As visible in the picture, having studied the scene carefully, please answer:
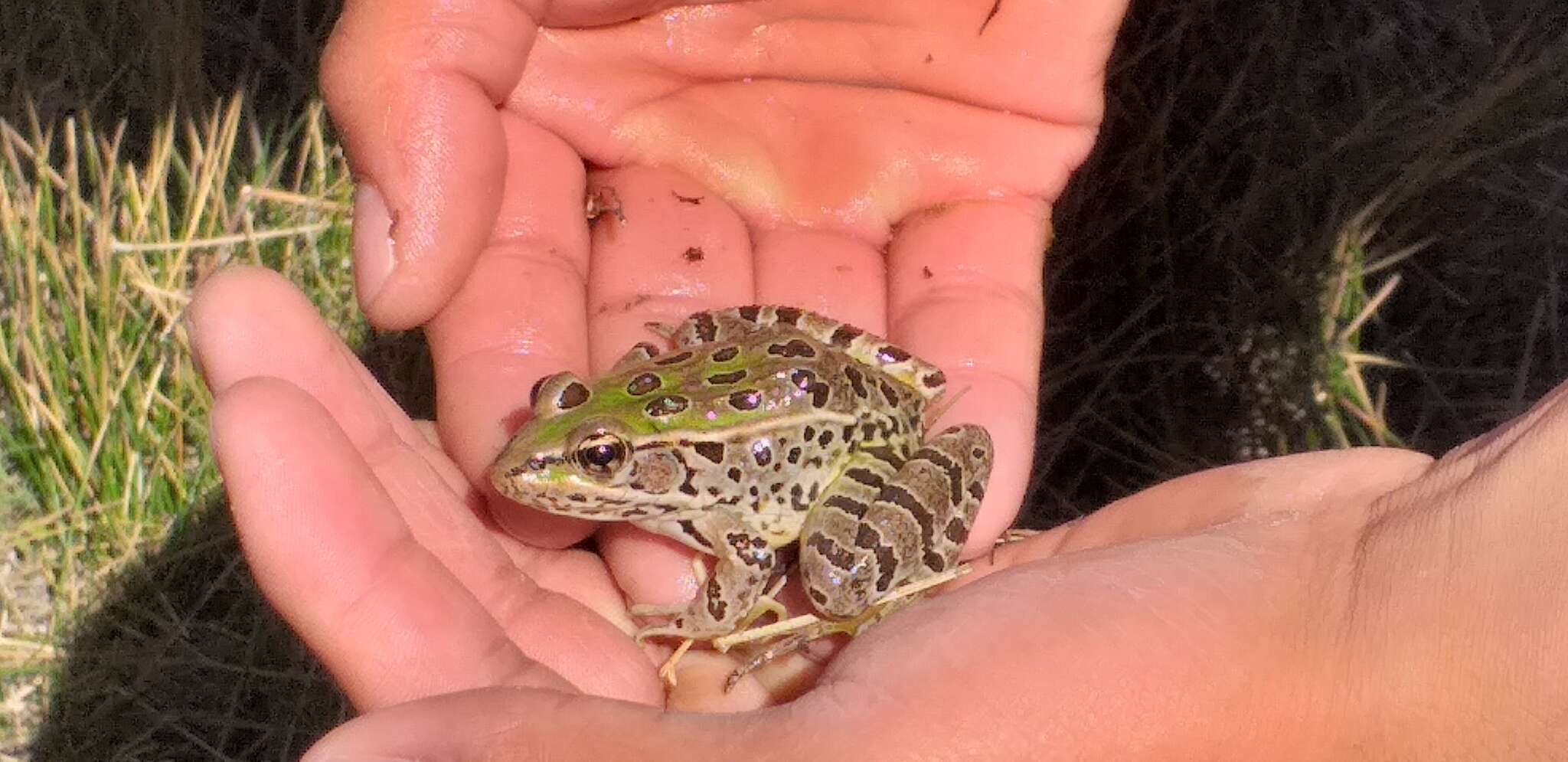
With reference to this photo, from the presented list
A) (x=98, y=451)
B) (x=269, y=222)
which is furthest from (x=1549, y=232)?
(x=98, y=451)

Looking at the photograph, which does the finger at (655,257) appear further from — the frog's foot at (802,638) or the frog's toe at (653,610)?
the frog's foot at (802,638)

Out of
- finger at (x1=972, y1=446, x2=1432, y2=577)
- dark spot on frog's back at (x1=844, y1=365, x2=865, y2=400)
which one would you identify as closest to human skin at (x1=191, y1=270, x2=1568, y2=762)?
finger at (x1=972, y1=446, x2=1432, y2=577)

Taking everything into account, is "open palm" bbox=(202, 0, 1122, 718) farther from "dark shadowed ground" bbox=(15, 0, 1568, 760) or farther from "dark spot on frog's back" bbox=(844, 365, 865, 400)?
"dark shadowed ground" bbox=(15, 0, 1568, 760)

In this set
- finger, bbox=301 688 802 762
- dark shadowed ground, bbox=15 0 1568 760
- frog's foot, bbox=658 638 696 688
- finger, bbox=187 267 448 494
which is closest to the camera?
finger, bbox=301 688 802 762

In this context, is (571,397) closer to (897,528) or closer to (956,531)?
(897,528)

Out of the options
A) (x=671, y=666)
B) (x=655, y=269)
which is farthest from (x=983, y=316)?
(x=671, y=666)

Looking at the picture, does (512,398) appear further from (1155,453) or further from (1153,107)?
(1153,107)

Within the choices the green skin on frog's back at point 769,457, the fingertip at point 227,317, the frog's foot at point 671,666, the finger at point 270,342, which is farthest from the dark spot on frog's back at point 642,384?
the fingertip at point 227,317

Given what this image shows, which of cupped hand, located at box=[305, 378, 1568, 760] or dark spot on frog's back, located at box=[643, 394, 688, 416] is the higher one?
cupped hand, located at box=[305, 378, 1568, 760]
